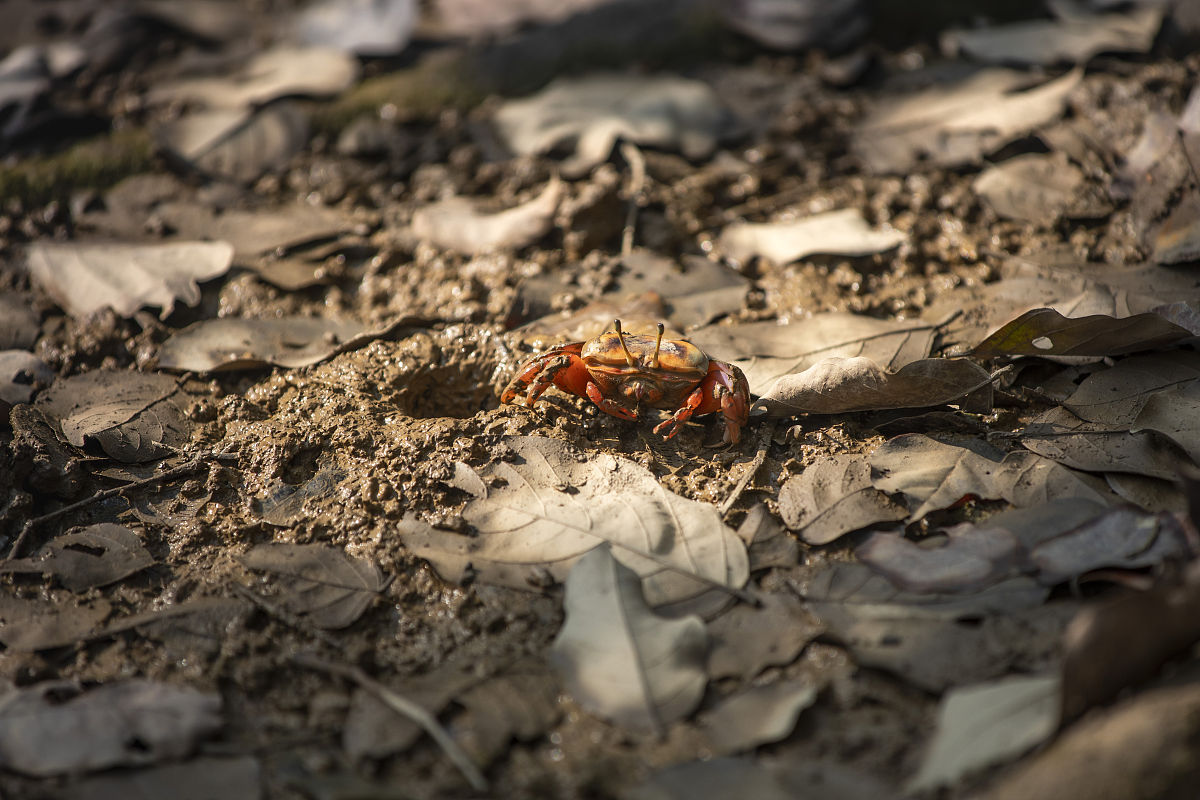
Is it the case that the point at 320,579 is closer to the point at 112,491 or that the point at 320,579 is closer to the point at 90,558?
the point at 90,558

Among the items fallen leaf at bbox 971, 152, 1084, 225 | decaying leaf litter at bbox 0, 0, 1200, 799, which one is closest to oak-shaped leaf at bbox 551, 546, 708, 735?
decaying leaf litter at bbox 0, 0, 1200, 799

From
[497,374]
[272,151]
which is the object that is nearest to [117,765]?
[497,374]

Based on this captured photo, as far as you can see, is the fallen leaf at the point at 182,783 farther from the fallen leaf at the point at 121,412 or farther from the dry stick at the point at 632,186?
the dry stick at the point at 632,186

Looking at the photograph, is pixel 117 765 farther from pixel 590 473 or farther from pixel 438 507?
pixel 590 473

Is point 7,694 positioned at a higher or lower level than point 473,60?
lower

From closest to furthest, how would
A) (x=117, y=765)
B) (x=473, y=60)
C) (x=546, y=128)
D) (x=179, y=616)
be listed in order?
(x=117, y=765) → (x=179, y=616) → (x=546, y=128) → (x=473, y=60)

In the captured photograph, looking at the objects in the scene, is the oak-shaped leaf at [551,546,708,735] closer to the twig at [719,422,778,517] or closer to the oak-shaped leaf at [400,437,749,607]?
the oak-shaped leaf at [400,437,749,607]

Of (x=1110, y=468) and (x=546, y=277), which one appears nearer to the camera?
(x=1110, y=468)

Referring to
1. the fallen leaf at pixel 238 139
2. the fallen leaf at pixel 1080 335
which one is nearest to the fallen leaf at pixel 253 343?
the fallen leaf at pixel 238 139
